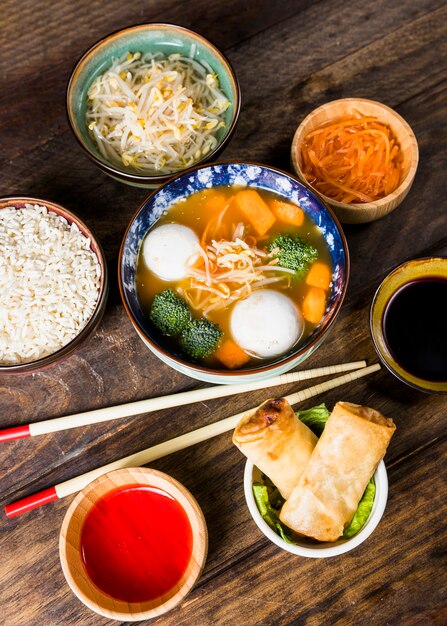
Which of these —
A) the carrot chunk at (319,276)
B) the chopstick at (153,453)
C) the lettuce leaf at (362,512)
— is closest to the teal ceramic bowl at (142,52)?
the carrot chunk at (319,276)

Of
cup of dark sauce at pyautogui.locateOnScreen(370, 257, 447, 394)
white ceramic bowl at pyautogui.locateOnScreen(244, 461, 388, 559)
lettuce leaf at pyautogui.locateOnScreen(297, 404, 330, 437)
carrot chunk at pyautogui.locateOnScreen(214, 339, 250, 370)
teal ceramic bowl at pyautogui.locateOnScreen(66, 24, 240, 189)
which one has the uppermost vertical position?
teal ceramic bowl at pyautogui.locateOnScreen(66, 24, 240, 189)

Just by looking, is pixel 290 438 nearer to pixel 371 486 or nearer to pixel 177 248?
pixel 371 486

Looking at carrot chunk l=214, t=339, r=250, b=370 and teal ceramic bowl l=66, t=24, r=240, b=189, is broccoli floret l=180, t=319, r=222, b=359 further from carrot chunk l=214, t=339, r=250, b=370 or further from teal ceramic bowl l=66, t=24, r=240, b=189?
teal ceramic bowl l=66, t=24, r=240, b=189

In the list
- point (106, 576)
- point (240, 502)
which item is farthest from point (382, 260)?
point (106, 576)

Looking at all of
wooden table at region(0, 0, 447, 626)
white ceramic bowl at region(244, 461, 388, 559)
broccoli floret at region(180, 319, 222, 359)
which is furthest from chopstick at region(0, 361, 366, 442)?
white ceramic bowl at region(244, 461, 388, 559)

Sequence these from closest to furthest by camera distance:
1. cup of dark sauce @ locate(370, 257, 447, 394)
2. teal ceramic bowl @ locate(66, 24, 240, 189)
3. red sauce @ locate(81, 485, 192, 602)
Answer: red sauce @ locate(81, 485, 192, 602) → cup of dark sauce @ locate(370, 257, 447, 394) → teal ceramic bowl @ locate(66, 24, 240, 189)

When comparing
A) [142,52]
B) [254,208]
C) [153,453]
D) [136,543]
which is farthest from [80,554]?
[142,52]
